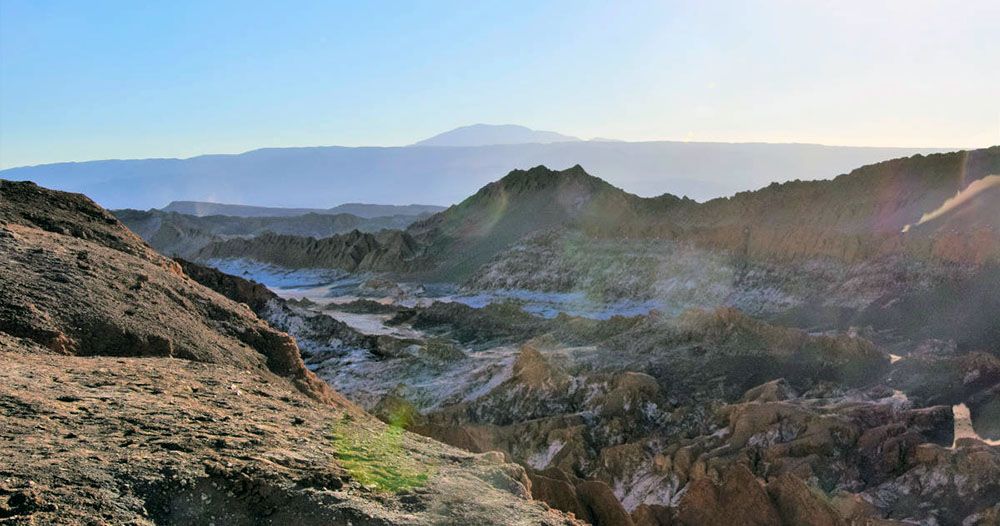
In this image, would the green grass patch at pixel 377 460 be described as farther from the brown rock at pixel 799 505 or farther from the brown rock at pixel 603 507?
the brown rock at pixel 799 505

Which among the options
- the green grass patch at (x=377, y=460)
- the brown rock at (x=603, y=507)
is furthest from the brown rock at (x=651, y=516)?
the green grass patch at (x=377, y=460)

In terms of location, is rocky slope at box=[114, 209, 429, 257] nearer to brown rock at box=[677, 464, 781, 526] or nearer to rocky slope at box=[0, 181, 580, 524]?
rocky slope at box=[0, 181, 580, 524]

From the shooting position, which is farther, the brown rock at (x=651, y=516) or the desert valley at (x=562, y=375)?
the brown rock at (x=651, y=516)

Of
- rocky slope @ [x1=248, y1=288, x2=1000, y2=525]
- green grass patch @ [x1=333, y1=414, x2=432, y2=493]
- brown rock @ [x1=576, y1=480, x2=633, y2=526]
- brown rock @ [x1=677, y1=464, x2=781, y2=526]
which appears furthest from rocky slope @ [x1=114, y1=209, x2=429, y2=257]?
green grass patch @ [x1=333, y1=414, x2=432, y2=493]

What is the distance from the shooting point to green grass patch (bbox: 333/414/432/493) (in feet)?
18.4

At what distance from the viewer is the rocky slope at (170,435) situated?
4.75 m

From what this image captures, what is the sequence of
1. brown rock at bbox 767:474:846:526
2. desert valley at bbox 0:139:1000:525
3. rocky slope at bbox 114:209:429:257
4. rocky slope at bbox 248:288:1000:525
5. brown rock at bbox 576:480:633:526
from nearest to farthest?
desert valley at bbox 0:139:1000:525 < brown rock at bbox 576:480:633:526 < brown rock at bbox 767:474:846:526 < rocky slope at bbox 248:288:1000:525 < rocky slope at bbox 114:209:429:257

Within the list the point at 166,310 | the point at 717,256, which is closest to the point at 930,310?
the point at 717,256

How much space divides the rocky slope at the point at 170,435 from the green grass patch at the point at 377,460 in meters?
0.02

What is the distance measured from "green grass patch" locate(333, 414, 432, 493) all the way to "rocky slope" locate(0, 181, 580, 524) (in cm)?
2

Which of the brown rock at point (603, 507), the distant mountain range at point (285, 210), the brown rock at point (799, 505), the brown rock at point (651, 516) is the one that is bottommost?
the brown rock at point (651, 516)

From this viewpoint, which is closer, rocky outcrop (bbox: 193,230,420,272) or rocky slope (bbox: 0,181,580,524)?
rocky slope (bbox: 0,181,580,524)

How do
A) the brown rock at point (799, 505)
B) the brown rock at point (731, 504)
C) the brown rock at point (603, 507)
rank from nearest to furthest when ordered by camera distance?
the brown rock at point (603, 507), the brown rock at point (799, 505), the brown rock at point (731, 504)

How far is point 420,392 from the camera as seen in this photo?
2177 cm
